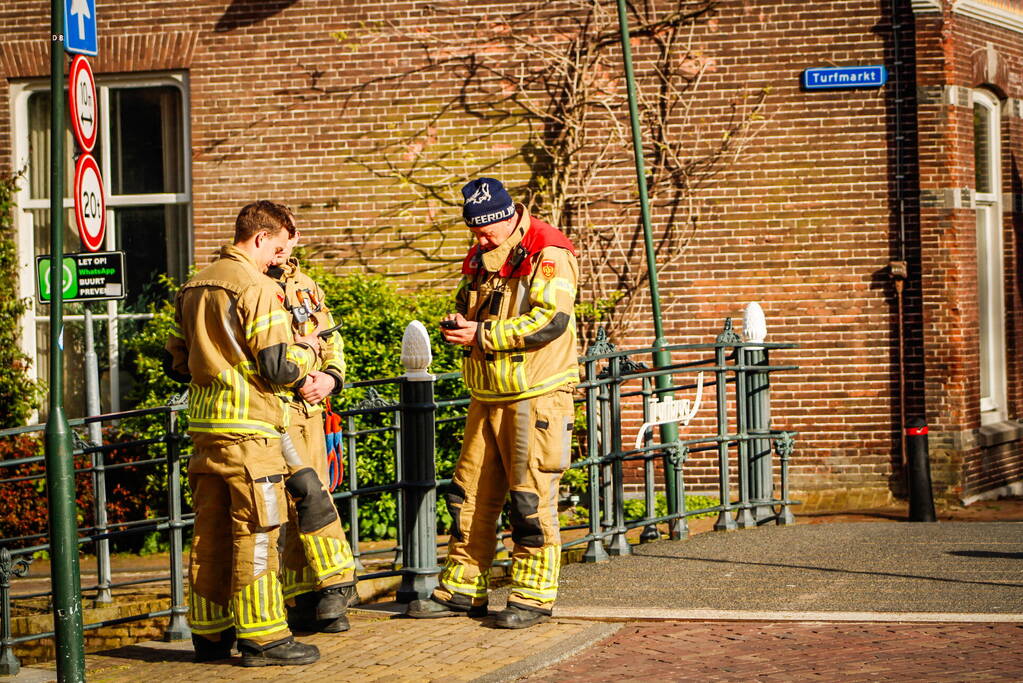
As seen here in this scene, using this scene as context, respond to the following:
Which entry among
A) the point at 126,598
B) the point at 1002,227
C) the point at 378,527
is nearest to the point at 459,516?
the point at 126,598

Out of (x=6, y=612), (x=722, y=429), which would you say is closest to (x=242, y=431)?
(x=6, y=612)

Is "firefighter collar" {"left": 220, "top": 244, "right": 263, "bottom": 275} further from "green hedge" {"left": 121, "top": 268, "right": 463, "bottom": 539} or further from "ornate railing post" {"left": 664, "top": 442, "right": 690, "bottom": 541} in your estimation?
"green hedge" {"left": 121, "top": 268, "right": 463, "bottom": 539}

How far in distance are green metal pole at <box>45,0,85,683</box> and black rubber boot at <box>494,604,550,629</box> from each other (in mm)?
1894

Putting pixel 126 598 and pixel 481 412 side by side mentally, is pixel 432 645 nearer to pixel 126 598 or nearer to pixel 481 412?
pixel 481 412

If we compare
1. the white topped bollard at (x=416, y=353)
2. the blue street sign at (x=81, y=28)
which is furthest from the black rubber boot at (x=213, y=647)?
the blue street sign at (x=81, y=28)

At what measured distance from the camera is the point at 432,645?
6121 mm

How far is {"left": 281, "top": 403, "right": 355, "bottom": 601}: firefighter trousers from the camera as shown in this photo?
20.2 ft

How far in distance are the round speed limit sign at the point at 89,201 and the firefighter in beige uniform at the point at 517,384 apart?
8.73ft

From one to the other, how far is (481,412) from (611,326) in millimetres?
6368

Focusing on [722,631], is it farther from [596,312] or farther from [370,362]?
[596,312]

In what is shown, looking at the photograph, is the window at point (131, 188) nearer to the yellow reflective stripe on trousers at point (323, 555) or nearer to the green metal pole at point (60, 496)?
the yellow reflective stripe on trousers at point (323, 555)

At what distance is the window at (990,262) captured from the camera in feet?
43.9

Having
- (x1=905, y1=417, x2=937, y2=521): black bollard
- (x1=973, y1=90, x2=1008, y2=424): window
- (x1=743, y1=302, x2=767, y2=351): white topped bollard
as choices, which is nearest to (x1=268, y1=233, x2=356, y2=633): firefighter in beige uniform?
(x1=743, y1=302, x2=767, y2=351): white topped bollard

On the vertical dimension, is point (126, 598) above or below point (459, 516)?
below
